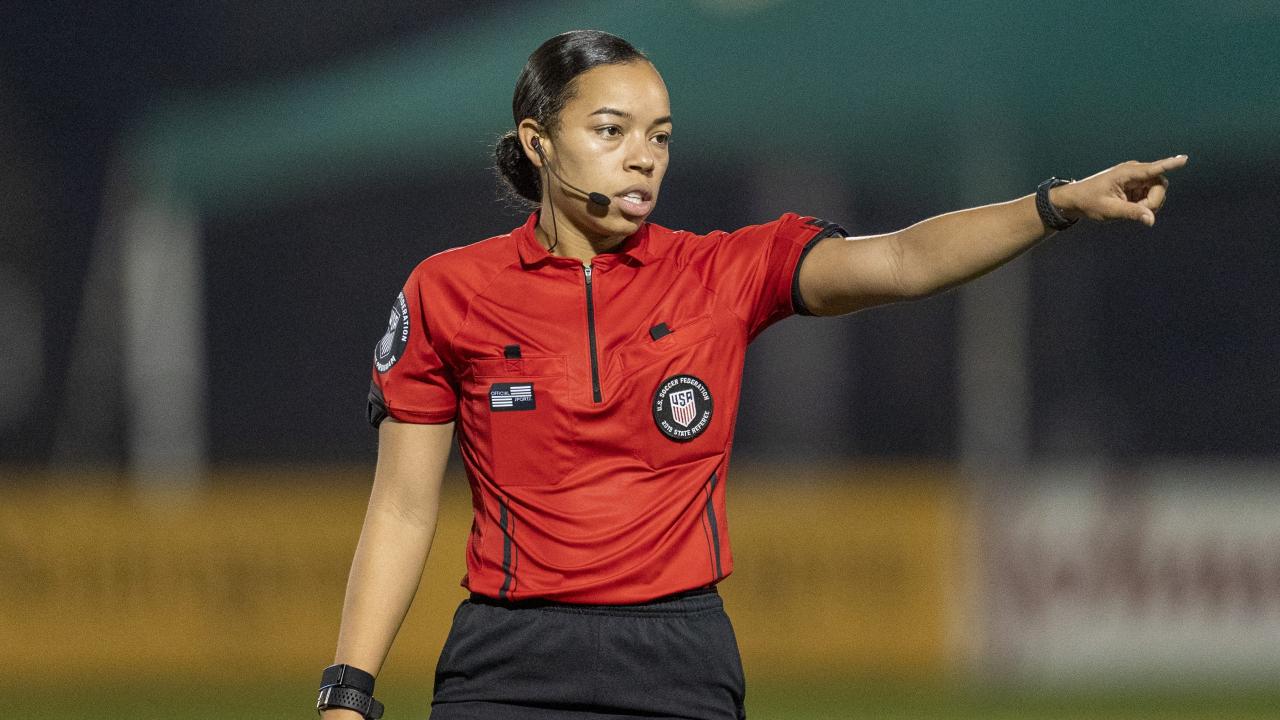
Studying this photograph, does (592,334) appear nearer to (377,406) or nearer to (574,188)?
(574,188)

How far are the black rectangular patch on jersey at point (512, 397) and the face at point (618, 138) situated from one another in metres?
0.31

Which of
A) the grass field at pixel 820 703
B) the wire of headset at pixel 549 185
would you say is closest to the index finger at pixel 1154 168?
the wire of headset at pixel 549 185

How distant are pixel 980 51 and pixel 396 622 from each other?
26.0 ft

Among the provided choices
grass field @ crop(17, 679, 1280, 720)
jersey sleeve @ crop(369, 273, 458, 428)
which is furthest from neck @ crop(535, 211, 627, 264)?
grass field @ crop(17, 679, 1280, 720)

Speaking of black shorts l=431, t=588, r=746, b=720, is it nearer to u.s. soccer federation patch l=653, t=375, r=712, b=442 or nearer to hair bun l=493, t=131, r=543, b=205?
u.s. soccer federation patch l=653, t=375, r=712, b=442

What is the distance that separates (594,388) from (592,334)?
96 millimetres

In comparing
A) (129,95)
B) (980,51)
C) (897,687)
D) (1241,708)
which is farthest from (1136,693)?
(129,95)

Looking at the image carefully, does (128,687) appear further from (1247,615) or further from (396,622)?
(396,622)

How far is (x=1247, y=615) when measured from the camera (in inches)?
381

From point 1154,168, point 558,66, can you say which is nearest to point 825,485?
point 558,66

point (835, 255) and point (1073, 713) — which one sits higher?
point (835, 255)

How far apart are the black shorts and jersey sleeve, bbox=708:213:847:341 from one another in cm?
50

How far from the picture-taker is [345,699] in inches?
125

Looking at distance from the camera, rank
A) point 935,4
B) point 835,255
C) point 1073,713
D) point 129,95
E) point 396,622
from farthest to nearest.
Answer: point 129,95, point 935,4, point 1073,713, point 396,622, point 835,255
